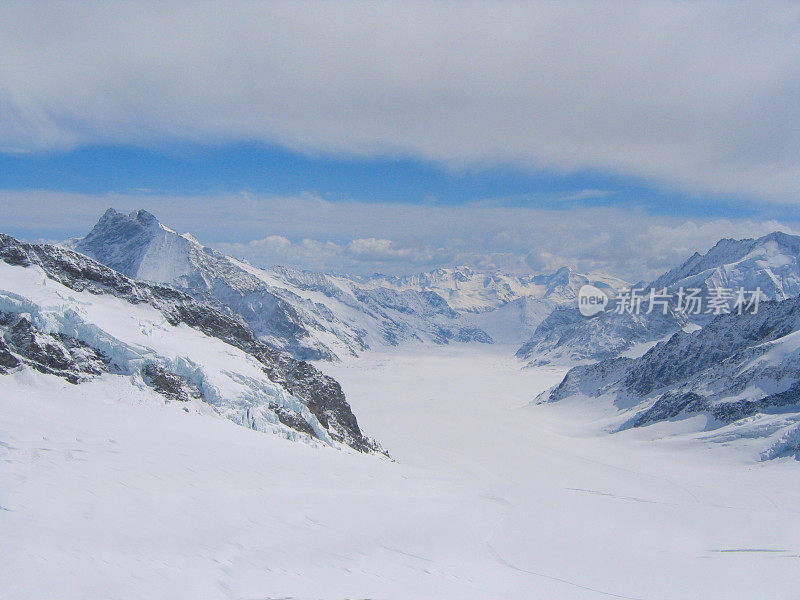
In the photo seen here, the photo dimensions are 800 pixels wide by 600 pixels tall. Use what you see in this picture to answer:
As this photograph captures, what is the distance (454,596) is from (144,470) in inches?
647

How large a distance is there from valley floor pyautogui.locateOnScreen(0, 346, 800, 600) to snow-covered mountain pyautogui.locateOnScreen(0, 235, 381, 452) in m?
3.08

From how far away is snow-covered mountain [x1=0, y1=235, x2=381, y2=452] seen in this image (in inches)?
1630

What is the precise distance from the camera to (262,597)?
1498cm

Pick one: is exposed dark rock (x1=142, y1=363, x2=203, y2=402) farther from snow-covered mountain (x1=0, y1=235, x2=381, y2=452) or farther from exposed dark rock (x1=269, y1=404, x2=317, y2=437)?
exposed dark rock (x1=269, y1=404, x2=317, y2=437)

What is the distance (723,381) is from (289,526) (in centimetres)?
9592

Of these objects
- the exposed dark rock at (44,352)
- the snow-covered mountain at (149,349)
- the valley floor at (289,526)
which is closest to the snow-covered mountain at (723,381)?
the valley floor at (289,526)

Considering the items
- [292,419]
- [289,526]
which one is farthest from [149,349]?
[289,526]

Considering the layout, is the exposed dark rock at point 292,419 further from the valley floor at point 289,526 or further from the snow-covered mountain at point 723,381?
the snow-covered mountain at point 723,381

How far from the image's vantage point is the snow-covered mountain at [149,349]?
136 ft

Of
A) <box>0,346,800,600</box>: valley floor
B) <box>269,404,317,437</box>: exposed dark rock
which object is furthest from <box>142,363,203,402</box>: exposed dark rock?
<box>269,404,317,437</box>: exposed dark rock

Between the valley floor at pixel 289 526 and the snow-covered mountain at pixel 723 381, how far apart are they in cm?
2897

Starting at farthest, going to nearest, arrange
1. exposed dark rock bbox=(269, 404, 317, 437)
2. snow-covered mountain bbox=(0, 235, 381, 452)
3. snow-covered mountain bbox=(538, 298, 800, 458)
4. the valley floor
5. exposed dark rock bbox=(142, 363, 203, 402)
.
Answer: snow-covered mountain bbox=(538, 298, 800, 458), exposed dark rock bbox=(269, 404, 317, 437), exposed dark rock bbox=(142, 363, 203, 402), snow-covered mountain bbox=(0, 235, 381, 452), the valley floor

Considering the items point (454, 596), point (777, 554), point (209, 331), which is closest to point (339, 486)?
point (454, 596)

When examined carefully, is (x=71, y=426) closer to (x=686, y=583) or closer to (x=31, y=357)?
(x=31, y=357)
